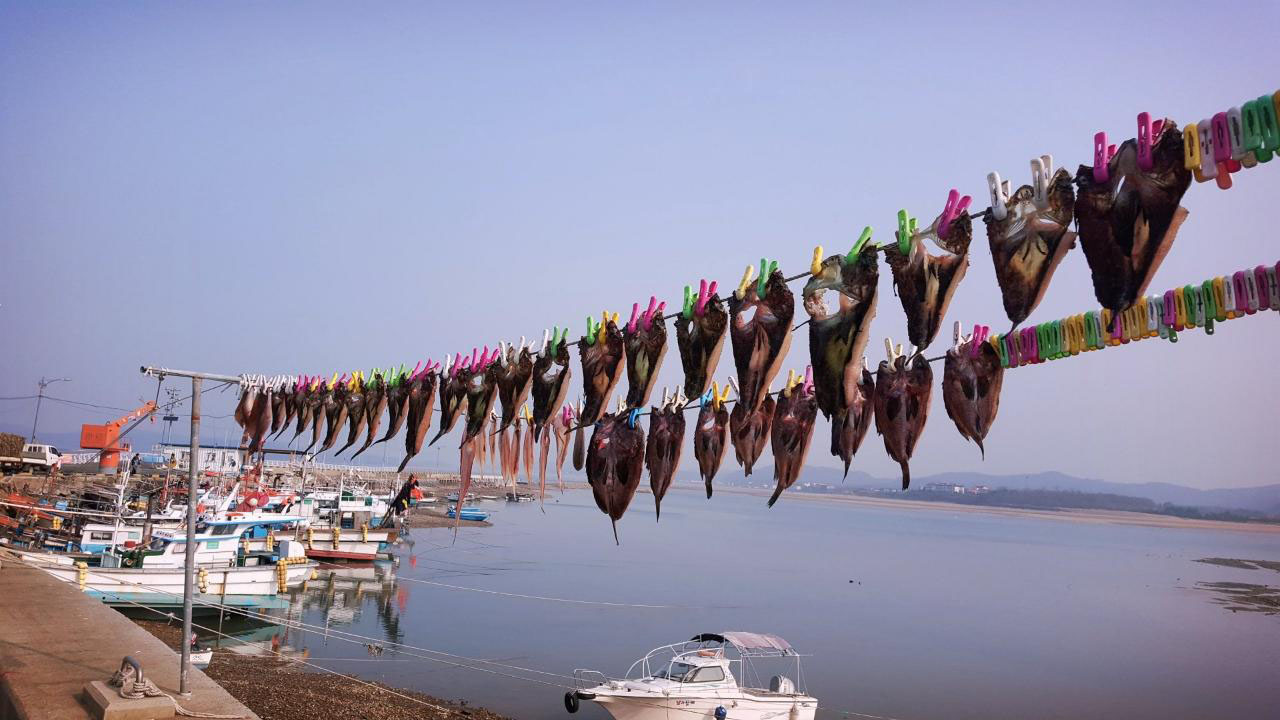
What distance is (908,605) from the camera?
4959 centimetres

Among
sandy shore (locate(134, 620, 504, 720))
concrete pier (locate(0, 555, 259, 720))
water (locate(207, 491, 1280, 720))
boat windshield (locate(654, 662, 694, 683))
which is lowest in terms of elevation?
A: water (locate(207, 491, 1280, 720))

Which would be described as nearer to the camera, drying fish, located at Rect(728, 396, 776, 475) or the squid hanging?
the squid hanging

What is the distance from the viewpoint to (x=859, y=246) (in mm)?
4820

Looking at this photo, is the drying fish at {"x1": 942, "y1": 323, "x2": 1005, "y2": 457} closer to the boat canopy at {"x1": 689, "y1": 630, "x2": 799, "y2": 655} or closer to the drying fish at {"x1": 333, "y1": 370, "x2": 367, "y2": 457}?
the drying fish at {"x1": 333, "y1": 370, "x2": 367, "y2": 457}

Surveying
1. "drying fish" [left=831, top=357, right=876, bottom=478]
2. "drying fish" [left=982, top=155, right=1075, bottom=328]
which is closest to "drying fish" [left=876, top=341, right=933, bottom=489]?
"drying fish" [left=831, top=357, right=876, bottom=478]

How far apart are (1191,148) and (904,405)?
10.5 ft

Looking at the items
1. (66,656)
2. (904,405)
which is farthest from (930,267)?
(66,656)

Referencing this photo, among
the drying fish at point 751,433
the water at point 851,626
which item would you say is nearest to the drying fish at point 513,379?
the drying fish at point 751,433

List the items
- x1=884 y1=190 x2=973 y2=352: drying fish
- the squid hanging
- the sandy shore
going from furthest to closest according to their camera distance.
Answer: the sandy shore
the squid hanging
x1=884 y1=190 x2=973 y2=352: drying fish

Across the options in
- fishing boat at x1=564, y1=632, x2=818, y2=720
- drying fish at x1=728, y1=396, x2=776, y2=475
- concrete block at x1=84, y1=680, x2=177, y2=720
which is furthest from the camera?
fishing boat at x1=564, y1=632, x2=818, y2=720

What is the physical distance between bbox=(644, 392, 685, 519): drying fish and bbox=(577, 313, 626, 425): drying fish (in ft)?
2.94

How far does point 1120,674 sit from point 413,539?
48.4 metres

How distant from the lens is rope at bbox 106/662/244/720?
7008 mm

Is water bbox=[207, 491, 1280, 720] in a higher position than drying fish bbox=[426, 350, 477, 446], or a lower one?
lower
